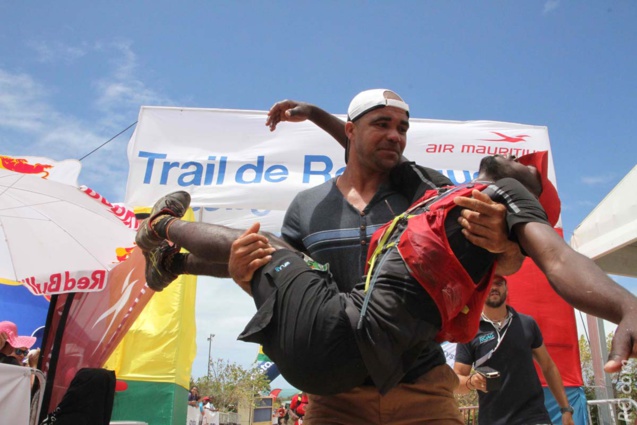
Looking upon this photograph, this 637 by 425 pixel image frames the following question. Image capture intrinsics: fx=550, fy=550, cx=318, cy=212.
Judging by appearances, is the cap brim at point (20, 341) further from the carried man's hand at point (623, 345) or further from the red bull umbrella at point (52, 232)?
the carried man's hand at point (623, 345)

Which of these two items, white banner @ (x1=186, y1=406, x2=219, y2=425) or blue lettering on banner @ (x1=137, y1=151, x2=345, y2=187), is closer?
blue lettering on banner @ (x1=137, y1=151, x2=345, y2=187)

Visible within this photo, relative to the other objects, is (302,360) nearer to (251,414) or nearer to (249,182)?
(249,182)

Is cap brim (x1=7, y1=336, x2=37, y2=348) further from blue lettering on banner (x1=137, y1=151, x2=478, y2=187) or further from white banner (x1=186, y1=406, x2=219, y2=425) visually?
white banner (x1=186, y1=406, x2=219, y2=425)

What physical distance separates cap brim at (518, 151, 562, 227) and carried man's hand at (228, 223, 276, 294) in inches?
39.5

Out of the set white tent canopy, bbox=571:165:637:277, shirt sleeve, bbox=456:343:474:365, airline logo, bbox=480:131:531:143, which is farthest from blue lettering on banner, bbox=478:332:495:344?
airline logo, bbox=480:131:531:143

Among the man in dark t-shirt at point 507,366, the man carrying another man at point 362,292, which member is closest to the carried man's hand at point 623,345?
the man carrying another man at point 362,292

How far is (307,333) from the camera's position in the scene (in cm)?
152

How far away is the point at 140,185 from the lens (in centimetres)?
630

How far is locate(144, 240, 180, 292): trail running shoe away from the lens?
222 centimetres

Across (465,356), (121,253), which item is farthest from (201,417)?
(465,356)

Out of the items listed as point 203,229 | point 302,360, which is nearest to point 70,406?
point 203,229

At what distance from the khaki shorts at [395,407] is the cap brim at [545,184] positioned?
0.75 m

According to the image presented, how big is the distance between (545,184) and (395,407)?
0.97 m

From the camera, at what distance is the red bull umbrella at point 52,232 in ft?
15.7
